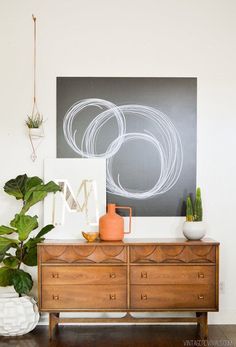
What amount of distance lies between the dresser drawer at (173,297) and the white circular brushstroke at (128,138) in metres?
0.85

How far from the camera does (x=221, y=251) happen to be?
14.9 ft

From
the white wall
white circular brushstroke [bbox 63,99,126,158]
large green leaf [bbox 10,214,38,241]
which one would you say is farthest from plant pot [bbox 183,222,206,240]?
large green leaf [bbox 10,214,38,241]

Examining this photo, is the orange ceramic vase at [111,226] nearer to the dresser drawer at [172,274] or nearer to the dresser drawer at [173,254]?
the dresser drawer at [173,254]

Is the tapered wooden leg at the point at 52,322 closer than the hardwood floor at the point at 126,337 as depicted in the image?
No

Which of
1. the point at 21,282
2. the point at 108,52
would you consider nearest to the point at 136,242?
the point at 21,282

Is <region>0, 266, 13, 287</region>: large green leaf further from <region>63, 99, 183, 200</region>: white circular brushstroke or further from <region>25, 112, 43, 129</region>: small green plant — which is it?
<region>25, 112, 43, 129</region>: small green plant

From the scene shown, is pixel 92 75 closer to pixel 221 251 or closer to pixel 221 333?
pixel 221 251

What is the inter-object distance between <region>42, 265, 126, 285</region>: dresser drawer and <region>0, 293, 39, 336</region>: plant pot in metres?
0.29

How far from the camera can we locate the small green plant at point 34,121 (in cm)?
440

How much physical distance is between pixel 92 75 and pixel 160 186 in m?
1.18

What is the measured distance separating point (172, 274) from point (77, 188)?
3.75 ft

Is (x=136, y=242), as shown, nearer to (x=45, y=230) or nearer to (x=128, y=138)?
(x=45, y=230)

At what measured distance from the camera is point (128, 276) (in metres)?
4.08

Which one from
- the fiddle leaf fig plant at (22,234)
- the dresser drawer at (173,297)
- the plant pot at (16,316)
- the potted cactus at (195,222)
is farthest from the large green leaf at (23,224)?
the potted cactus at (195,222)
